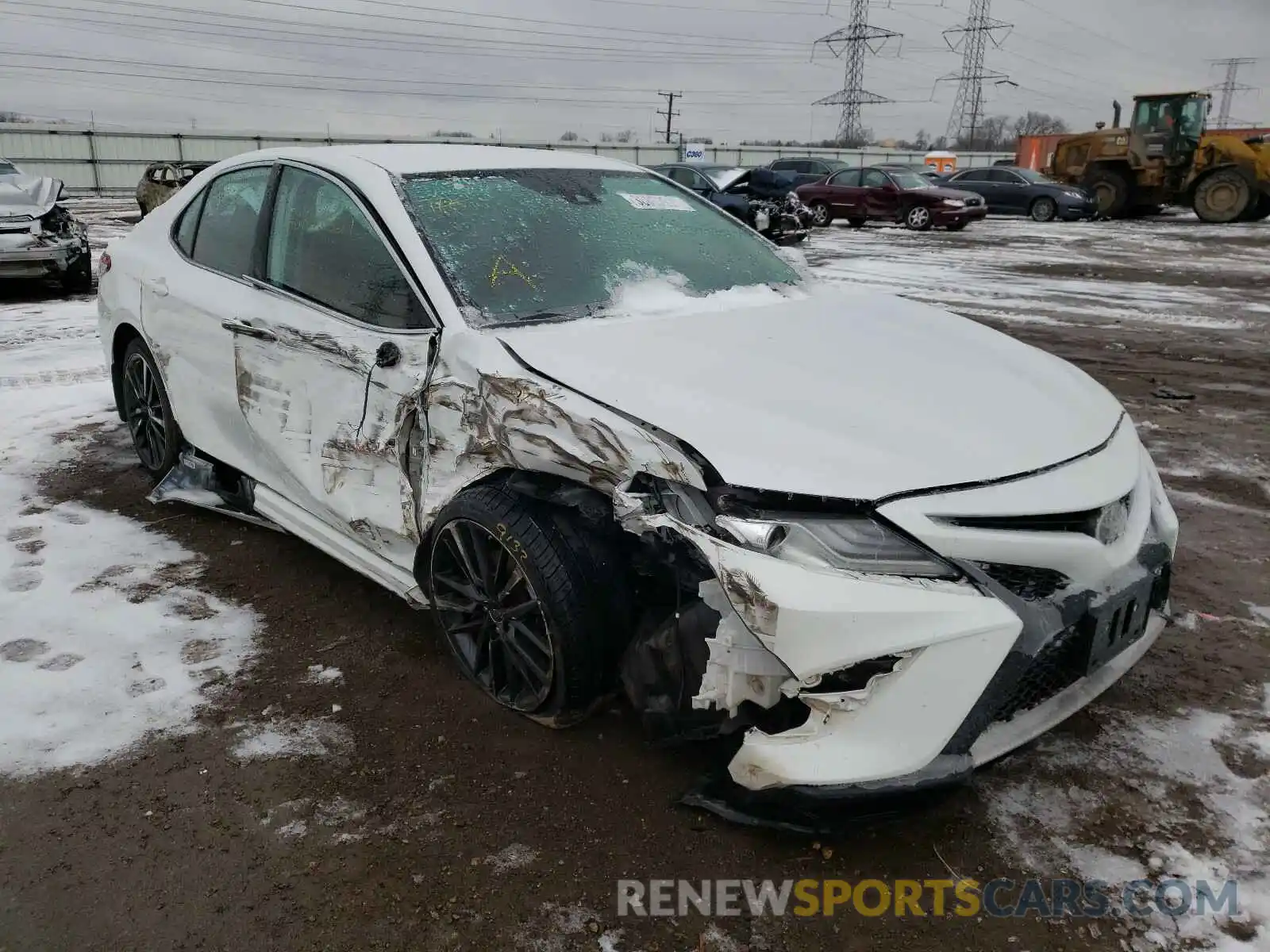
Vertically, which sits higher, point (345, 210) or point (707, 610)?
point (345, 210)

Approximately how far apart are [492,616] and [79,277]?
1012 centimetres

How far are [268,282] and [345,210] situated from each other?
48 centimetres

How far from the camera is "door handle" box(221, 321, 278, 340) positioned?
325cm

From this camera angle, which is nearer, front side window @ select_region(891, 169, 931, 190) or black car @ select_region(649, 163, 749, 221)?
black car @ select_region(649, 163, 749, 221)

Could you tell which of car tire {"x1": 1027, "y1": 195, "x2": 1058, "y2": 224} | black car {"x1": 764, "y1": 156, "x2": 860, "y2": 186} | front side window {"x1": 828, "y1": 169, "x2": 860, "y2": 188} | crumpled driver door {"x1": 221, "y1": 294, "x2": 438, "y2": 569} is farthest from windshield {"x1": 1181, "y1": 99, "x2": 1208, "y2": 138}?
crumpled driver door {"x1": 221, "y1": 294, "x2": 438, "y2": 569}

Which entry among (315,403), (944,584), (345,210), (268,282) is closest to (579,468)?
(944,584)

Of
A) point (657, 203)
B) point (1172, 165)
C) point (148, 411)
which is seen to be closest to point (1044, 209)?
point (1172, 165)

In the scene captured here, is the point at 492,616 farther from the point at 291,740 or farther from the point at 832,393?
the point at 832,393

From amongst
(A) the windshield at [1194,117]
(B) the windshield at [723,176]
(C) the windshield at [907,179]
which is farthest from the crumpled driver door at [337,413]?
(A) the windshield at [1194,117]

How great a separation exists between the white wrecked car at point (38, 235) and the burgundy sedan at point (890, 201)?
16.2 m

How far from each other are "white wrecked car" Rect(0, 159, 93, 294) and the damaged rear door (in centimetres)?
790

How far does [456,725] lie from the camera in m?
2.77

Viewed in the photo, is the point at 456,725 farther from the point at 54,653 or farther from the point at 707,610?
the point at 54,653

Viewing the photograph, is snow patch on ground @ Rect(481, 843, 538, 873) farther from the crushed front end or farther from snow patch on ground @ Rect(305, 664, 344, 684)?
the crushed front end
